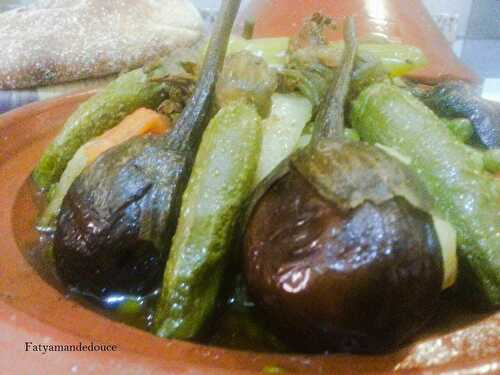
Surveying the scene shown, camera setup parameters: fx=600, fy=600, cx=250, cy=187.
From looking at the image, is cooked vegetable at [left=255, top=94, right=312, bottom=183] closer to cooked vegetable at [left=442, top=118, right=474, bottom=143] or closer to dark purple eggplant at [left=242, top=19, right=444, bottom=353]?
dark purple eggplant at [left=242, top=19, right=444, bottom=353]

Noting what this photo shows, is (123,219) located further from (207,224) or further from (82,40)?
(82,40)

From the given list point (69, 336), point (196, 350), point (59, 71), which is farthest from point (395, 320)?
point (59, 71)

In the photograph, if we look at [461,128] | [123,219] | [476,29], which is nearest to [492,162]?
[461,128]

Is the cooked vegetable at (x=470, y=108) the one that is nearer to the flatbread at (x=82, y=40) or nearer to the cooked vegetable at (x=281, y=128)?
the cooked vegetable at (x=281, y=128)

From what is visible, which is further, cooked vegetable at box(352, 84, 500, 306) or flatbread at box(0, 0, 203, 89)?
flatbread at box(0, 0, 203, 89)

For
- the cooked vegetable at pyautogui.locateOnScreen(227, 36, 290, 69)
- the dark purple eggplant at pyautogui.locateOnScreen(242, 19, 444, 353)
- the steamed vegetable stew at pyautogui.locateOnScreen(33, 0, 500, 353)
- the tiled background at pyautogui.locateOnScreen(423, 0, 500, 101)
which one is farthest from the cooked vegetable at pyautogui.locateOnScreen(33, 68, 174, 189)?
the tiled background at pyautogui.locateOnScreen(423, 0, 500, 101)

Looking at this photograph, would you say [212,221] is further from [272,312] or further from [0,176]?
[0,176]

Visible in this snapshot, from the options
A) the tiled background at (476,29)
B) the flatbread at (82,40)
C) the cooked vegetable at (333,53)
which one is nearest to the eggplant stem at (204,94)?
the cooked vegetable at (333,53)
